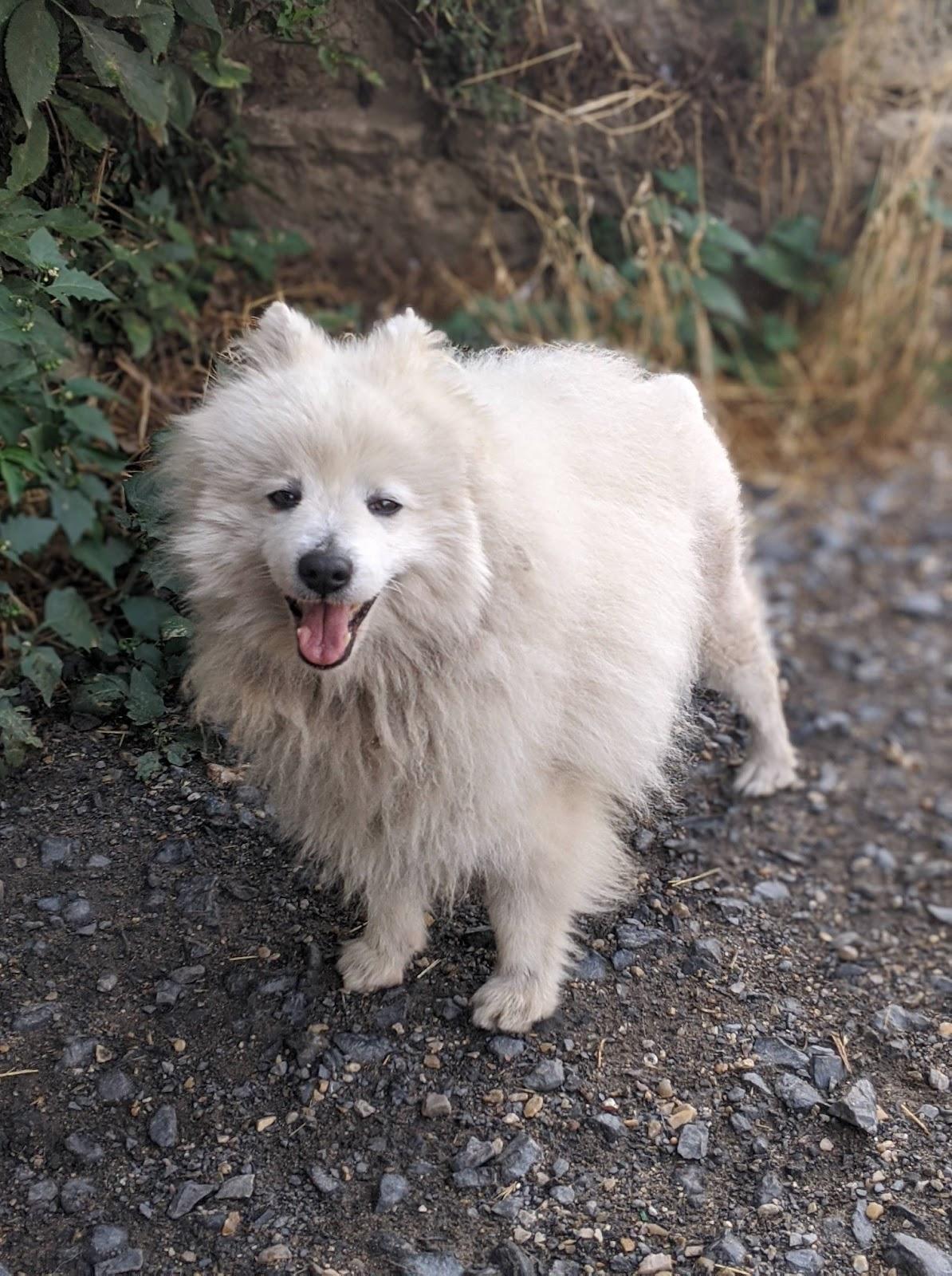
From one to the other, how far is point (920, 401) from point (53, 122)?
453 cm

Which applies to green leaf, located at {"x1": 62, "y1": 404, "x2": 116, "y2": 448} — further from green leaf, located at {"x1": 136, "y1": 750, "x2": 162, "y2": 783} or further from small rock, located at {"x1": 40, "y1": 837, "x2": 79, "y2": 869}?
small rock, located at {"x1": 40, "y1": 837, "x2": 79, "y2": 869}

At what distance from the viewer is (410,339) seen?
98.5 inches

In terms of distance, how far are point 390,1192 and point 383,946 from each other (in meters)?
0.56

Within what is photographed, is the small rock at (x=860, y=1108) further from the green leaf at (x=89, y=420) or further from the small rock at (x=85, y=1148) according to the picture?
the green leaf at (x=89, y=420)

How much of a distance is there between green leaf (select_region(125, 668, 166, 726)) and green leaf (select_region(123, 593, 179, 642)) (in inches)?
6.9

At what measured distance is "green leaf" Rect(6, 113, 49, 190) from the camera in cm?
304

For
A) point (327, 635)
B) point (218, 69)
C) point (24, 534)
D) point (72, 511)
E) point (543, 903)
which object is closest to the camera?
point (327, 635)

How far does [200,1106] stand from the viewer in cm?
276

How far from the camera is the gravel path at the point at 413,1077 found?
260cm

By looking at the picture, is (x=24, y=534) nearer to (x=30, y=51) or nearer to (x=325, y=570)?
(x=30, y=51)

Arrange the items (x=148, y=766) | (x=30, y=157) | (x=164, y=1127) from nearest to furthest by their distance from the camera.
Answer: (x=164, y=1127), (x=30, y=157), (x=148, y=766)

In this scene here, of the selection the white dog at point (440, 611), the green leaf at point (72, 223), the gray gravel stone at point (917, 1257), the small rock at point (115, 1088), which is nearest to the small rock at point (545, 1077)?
the white dog at point (440, 611)

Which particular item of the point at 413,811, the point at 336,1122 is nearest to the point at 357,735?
the point at 413,811

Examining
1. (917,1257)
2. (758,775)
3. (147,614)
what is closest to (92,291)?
(147,614)
